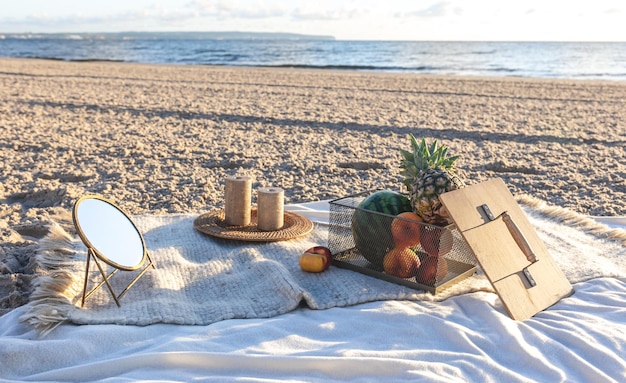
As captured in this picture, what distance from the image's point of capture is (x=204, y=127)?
8586 mm

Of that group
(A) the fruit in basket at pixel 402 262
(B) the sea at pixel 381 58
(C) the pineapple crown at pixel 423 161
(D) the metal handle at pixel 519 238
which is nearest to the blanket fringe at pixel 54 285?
(A) the fruit in basket at pixel 402 262

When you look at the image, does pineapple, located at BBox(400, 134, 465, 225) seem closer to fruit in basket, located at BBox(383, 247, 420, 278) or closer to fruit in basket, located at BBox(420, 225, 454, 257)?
fruit in basket, located at BBox(420, 225, 454, 257)

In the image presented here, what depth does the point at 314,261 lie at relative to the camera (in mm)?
3318

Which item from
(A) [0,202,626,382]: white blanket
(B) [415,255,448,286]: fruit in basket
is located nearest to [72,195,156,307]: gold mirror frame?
(A) [0,202,626,382]: white blanket

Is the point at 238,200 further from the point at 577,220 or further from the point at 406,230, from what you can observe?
the point at 577,220

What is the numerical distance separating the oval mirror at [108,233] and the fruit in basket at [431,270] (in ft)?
4.63

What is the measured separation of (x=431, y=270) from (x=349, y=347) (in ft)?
2.63

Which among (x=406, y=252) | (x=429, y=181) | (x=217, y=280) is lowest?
(x=217, y=280)

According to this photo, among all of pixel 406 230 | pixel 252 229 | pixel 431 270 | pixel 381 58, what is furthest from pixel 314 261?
pixel 381 58

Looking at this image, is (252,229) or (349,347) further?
(252,229)

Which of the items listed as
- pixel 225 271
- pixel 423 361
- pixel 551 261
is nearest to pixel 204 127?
pixel 225 271

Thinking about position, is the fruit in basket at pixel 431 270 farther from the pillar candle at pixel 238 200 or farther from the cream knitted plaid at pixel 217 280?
the pillar candle at pixel 238 200

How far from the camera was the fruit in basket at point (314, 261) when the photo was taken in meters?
3.32

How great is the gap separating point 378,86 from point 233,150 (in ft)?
29.8
